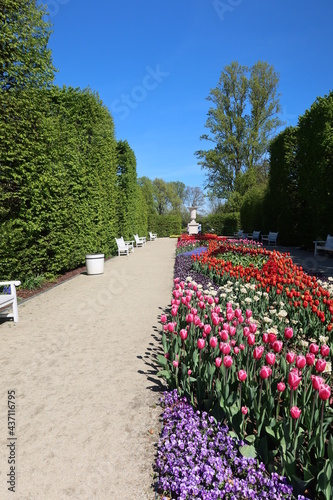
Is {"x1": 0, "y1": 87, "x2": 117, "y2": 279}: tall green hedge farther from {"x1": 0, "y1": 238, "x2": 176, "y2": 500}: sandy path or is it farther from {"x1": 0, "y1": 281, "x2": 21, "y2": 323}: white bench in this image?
{"x1": 0, "y1": 238, "x2": 176, "y2": 500}: sandy path

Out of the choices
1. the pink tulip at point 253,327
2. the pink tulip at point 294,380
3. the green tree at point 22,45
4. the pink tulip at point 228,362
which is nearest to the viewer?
the pink tulip at point 294,380

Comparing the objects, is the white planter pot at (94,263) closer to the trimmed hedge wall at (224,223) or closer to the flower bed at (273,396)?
the flower bed at (273,396)

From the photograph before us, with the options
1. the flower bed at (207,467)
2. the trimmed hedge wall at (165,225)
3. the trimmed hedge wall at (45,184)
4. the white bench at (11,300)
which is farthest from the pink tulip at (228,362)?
the trimmed hedge wall at (165,225)

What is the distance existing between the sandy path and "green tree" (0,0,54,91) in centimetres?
582

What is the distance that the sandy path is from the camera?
79.3 inches

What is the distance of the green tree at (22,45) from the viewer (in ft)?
23.1

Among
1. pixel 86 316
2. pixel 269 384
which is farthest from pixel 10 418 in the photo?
pixel 86 316

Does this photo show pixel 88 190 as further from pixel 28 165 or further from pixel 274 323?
pixel 274 323

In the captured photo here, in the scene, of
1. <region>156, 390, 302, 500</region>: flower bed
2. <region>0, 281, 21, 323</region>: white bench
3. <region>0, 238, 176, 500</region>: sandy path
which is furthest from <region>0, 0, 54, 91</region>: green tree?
<region>156, 390, 302, 500</region>: flower bed

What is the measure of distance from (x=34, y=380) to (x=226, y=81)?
1438 inches

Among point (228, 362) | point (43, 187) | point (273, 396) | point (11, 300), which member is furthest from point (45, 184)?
point (273, 396)

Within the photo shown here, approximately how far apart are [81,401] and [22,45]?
854cm

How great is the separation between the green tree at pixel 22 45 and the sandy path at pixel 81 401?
582cm

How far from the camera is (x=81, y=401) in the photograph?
2.92m
